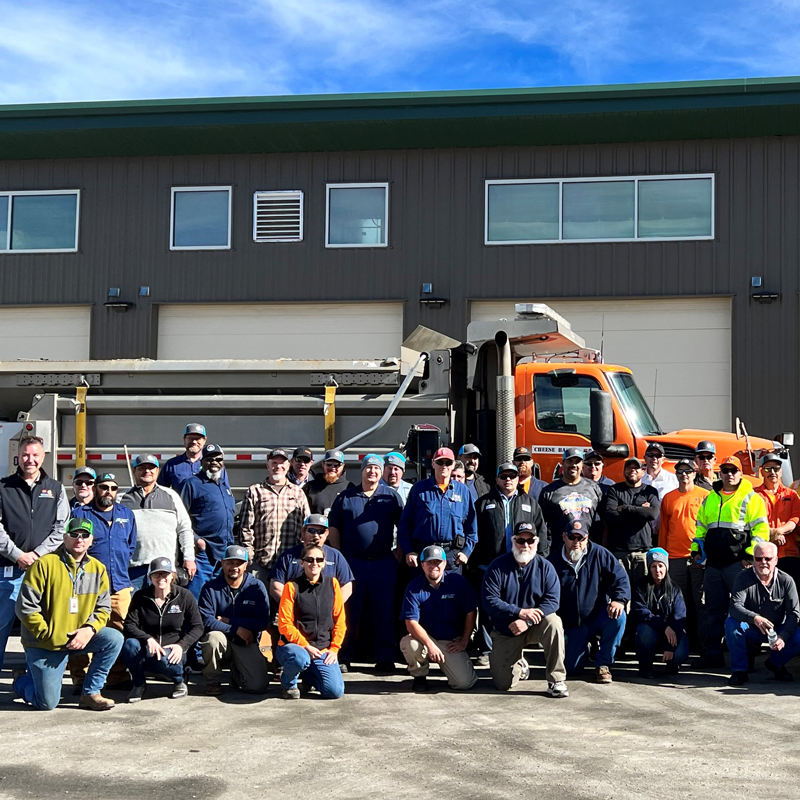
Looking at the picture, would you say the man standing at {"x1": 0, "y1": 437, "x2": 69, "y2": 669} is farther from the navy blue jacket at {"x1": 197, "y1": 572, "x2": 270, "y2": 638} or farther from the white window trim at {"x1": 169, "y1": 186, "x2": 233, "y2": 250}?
the white window trim at {"x1": 169, "y1": 186, "x2": 233, "y2": 250}

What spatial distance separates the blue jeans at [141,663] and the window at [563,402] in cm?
475

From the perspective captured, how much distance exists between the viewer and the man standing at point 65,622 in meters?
7.83

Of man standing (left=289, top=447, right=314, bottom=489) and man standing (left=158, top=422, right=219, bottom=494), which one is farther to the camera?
man standing (left=289, top=447, right=314, bottom=489)

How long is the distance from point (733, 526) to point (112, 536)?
5.33 m

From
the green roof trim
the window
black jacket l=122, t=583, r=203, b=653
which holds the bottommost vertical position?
black jacket l=122, t=583, r=203, b=653

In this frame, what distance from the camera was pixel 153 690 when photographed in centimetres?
845

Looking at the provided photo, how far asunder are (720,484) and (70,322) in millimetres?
13139

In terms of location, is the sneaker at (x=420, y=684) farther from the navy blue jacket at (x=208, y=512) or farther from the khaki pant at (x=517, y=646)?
the navy blue jacket at (x=208, y=512)

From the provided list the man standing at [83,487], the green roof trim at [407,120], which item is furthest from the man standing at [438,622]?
the green roof trim at [407,120]

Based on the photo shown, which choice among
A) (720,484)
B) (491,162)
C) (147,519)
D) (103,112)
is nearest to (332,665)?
(147,519)

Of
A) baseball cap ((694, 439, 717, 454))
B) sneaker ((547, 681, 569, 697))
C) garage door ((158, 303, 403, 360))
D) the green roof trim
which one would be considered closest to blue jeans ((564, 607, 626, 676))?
sneaker ((547, 681, 569, 697))

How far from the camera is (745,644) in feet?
29.1

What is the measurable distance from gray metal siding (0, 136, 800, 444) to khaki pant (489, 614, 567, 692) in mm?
9689

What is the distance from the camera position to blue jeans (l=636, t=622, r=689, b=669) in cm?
909
